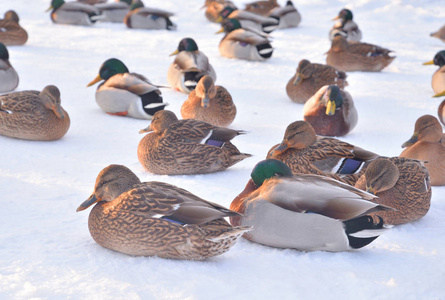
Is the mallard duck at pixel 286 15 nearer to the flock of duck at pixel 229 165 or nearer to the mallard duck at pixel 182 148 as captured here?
the flock of duck at pixel 229 165

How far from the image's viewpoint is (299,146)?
439cm

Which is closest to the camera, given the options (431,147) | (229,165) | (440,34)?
(431,147)

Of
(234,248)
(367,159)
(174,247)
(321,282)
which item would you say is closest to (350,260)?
(321,282)

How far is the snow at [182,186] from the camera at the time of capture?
9.64ft

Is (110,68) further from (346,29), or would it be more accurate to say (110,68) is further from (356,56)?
(346,29)

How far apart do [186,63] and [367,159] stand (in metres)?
3.78

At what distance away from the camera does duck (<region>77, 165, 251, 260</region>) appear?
3102mm

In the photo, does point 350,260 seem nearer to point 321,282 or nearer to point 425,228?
point 321,282

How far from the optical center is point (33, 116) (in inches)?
207

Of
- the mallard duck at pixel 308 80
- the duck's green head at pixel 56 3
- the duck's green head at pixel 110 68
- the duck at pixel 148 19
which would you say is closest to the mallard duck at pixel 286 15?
the duck at pixel 148 19

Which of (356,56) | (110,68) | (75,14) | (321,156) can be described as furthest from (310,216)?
(75,14)

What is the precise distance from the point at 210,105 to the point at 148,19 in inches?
260

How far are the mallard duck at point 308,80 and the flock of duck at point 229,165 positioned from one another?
0.04ft

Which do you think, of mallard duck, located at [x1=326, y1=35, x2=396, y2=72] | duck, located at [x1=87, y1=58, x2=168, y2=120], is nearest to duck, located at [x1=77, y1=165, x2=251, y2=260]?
duck, located at [x1=87, y1=58, x2=168, y2=120]
